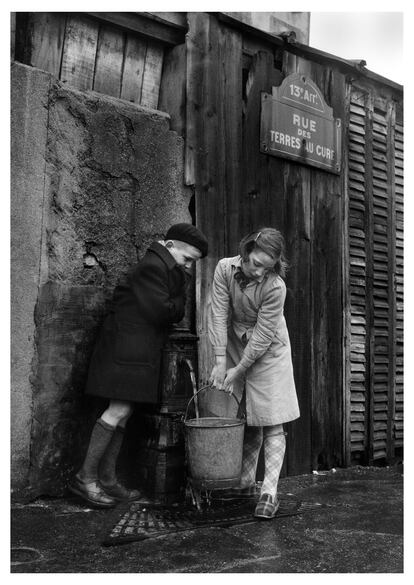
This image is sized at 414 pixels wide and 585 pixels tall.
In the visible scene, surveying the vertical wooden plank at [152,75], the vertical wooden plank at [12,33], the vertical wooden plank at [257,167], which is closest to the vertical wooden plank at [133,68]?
the vertical wooden plank at [152,75]

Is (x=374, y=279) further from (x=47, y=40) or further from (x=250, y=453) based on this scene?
(x=47, y=40)

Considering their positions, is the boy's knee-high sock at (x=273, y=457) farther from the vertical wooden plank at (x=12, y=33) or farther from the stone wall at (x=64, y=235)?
the vertical wooden plank at (x=12, y=33)

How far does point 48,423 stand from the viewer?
4.00 metres

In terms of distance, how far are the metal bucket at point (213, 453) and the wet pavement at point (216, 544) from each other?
282 mm

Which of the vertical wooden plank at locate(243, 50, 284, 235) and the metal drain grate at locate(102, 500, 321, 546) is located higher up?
the vertical wooden plank at locate(243, 50, 284, 235)

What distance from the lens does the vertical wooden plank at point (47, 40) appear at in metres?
4.14

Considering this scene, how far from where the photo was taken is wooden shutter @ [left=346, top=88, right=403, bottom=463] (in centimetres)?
603

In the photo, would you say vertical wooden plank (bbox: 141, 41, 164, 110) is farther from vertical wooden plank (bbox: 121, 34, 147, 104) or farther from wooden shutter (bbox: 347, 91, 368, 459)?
wooden shutter (bbox: 347, 91, 368, 459)

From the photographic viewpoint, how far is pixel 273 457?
421 cm

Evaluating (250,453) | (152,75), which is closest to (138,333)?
(250,453)

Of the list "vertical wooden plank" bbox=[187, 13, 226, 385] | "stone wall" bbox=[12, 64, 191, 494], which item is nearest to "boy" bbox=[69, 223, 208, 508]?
"stone wall" bbox=[12, 64, 191, 494]

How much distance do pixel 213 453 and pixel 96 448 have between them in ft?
2.41

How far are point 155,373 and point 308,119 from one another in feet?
9.28

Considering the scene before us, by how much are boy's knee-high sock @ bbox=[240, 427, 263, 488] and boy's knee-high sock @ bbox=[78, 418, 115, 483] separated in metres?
1.03
